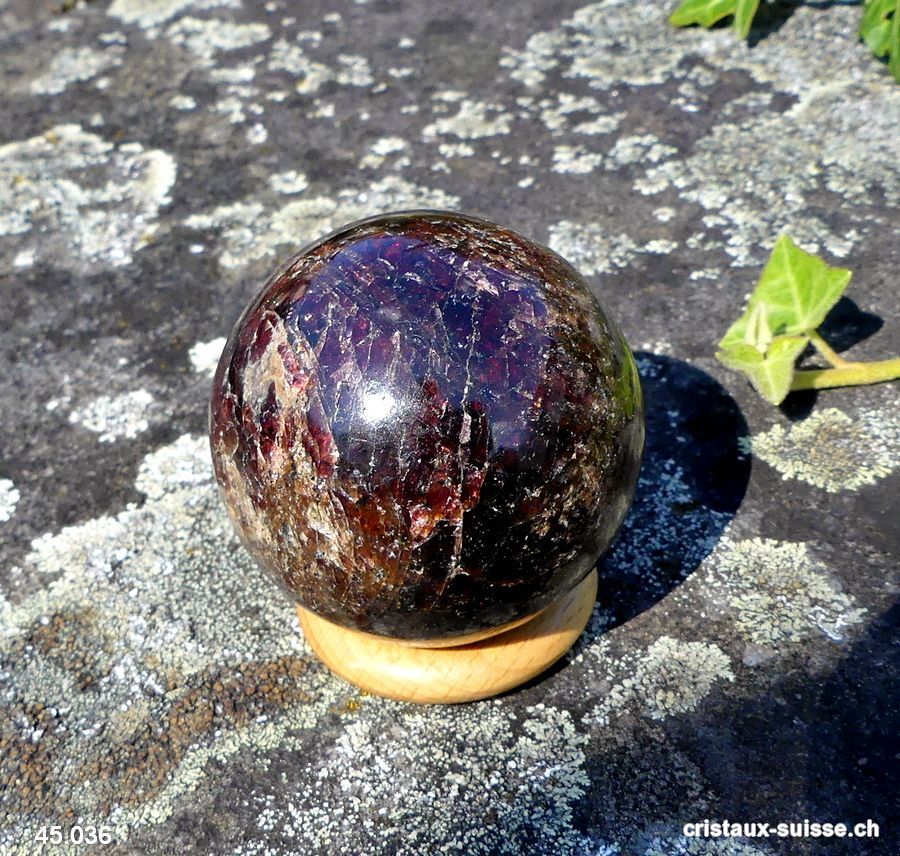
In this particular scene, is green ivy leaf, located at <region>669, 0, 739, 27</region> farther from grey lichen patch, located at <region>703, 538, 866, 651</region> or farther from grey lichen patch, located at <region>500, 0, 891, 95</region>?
grey lichen patch, located at <region>703, 538, 866, 651</region>

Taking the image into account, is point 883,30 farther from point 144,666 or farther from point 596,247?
point 144,666

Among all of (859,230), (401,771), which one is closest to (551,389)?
(401,771)

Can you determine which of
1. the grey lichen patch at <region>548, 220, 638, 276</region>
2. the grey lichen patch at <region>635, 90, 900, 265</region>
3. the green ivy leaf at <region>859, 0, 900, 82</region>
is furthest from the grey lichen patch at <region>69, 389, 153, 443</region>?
the green ivy leaf at <region>859, 0, 900, 82</region>

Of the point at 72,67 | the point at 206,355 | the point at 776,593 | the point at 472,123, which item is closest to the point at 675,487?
the point at 776,593

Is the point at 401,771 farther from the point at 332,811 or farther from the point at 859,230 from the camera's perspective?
the point at 859,230

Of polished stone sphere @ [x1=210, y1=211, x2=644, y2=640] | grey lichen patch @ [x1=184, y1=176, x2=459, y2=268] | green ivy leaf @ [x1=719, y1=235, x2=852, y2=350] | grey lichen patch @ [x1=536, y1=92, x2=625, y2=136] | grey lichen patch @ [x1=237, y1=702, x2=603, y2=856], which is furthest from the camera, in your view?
grey lichen patch @ [x1=536, y1=92, x2=625, y2=136]
